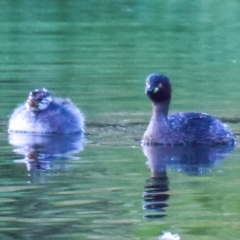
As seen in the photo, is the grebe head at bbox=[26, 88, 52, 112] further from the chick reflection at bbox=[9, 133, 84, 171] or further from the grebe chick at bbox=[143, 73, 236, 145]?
the grebe chick at bbox=[143, 73, 236, 145]

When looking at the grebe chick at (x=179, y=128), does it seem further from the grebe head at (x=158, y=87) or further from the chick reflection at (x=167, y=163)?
the chick reflection at (x=167, y=163)

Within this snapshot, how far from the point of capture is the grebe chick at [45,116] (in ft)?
51.1

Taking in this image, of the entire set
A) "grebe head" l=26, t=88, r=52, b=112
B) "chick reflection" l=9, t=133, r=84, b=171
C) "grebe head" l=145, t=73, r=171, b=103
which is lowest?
"chick reflection" l=9, t=133, r=84, b=171

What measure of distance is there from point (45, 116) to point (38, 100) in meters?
0.23

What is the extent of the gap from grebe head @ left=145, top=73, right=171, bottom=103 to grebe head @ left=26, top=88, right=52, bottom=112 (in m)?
1.75

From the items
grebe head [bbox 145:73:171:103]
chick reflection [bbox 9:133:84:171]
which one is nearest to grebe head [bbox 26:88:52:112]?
chick reflection [bbox 9:133:84:171]

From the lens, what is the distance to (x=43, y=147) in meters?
14.4

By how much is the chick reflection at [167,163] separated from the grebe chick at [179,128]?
0.47 feet

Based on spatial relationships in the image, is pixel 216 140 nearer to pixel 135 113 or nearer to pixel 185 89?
pixel 135 113

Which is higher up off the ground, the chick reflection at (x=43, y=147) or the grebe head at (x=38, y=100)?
the grebe head at (x=38, y=100)

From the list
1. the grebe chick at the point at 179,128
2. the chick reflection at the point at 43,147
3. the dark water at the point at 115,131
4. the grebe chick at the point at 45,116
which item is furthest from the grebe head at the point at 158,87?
the grebe chick at the point at 45,116

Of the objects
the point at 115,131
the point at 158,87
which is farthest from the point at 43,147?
the point at 158,87

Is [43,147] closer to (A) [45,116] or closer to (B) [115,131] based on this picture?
(B) [115,131]

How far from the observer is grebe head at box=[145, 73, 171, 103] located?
1455 centimetres
